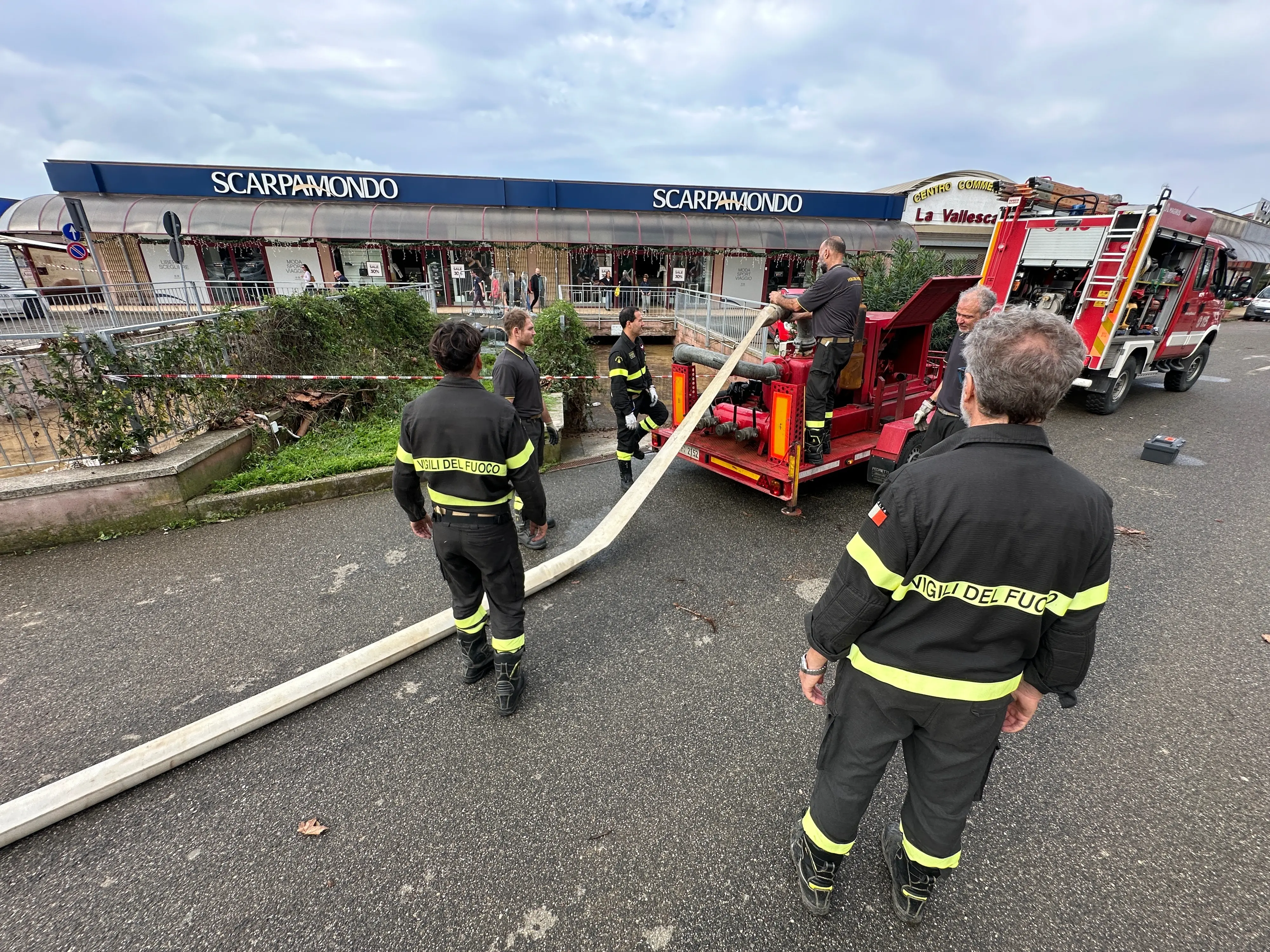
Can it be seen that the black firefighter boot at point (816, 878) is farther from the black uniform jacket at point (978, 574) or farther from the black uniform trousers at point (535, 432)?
the black uniform trousers at point (535, 432)

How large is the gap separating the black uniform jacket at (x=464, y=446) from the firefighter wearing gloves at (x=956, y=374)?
277 cm

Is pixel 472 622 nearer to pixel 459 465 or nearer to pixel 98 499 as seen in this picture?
pixel 459 465

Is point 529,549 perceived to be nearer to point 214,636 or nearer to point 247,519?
point 214,636

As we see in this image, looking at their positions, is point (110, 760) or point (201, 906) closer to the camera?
point (201, 906)

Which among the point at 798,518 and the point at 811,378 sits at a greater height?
the point at 811,378

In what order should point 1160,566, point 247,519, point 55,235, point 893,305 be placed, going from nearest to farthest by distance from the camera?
point 1160,566 → point 247,519 → point 893,305 → point 55,235

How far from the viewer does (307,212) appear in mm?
18859

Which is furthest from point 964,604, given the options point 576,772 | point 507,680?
point 507,680

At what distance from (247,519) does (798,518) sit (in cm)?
501

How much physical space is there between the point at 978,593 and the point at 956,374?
2850 mm

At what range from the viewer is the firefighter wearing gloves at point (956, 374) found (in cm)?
355

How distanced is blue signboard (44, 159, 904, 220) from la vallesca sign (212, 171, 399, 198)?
0.08 ft

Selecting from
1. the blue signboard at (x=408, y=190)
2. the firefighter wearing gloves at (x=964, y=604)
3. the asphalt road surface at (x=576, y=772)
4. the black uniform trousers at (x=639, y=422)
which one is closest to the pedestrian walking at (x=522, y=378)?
the black uniform trousers at (x=639, y=422)

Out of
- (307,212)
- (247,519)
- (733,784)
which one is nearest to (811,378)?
(733,784)
